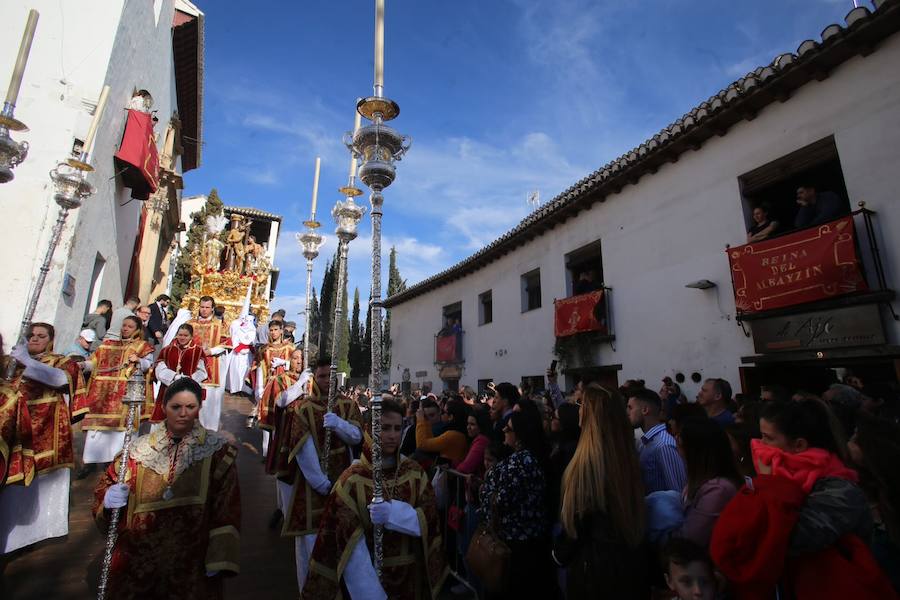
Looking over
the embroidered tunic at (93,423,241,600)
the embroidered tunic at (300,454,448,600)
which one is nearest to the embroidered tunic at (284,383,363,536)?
the embroidered tunic at (93,423,241,600)

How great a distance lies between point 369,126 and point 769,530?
3038 mm

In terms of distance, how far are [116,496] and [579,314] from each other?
10516 mm

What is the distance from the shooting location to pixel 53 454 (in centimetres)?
413

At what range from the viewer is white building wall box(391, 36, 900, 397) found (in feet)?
21.8

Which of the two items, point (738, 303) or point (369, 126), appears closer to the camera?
point (369, 126)

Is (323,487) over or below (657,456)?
below

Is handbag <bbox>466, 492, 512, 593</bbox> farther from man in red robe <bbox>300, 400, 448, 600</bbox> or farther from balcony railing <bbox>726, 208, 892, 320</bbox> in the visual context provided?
balcony railing <bbox>726, 208, 892, 320</bbox>

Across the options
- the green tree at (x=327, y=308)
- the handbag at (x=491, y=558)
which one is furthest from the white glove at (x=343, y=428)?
the green tree at (x=327, y=308)

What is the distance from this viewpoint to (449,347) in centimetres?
1805

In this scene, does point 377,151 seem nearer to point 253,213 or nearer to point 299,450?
point 299,450

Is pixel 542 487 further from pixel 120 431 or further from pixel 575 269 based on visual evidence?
pixel 575 269

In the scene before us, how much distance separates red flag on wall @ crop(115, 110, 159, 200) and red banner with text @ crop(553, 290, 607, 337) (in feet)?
35.0

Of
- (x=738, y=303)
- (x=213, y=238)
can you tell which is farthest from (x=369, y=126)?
(x=213, y=238)

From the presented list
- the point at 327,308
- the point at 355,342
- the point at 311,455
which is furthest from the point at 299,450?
the point at 355,342
